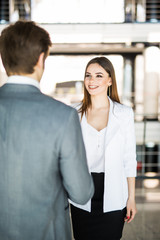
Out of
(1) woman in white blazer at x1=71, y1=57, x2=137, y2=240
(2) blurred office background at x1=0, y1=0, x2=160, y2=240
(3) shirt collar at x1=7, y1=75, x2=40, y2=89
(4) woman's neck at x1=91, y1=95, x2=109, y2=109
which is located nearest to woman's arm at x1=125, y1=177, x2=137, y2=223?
(1) woman in white blazer at x1=71, y1=57, x2=137, y2=240

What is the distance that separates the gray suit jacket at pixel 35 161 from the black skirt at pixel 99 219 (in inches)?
7.6

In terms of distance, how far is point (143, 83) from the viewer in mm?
2465

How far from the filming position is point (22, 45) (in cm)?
26

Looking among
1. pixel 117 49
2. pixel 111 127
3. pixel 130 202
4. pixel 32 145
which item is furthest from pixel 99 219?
pixel 117 49

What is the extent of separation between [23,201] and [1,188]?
1.1 inches

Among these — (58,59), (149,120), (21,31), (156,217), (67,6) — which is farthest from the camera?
(58,59)

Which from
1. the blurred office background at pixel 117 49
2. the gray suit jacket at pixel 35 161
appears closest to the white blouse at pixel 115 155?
the gray suit jacket at pixel 35 161

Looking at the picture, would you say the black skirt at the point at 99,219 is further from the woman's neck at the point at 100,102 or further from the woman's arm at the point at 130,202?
the woman's neck at the point at 100,102

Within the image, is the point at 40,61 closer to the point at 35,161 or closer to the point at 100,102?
the point at 35,161

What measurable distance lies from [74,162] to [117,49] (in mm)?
2329

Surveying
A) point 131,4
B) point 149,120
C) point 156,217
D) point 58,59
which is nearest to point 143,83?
point 149,120

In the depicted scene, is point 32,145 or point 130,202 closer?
point 32,145

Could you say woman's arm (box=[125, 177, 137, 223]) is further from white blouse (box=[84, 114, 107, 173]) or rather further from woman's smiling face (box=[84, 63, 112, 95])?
woman's smiling face (box=[84, 63, 112, 95])

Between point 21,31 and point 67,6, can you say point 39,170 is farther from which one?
point 67,6
